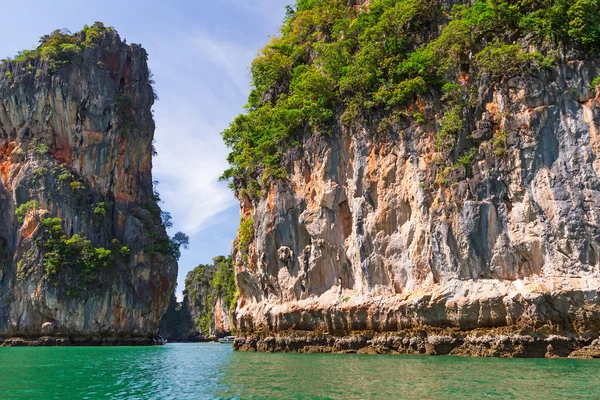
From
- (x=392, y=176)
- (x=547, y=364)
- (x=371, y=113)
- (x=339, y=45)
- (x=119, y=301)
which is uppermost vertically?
(x=339, y=45)

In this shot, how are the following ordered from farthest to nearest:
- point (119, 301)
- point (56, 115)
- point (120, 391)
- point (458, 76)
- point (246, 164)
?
point (56, 115) < point (119, 301) < point (246, 164) < point (458, 76) < point (120, 391)

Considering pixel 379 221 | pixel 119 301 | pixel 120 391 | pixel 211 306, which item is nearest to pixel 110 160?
pixel 119 301

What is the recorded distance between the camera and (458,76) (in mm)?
23938

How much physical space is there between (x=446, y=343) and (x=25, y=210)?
150 feet

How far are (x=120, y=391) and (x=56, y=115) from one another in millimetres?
50646

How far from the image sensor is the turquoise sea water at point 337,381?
11703 mm

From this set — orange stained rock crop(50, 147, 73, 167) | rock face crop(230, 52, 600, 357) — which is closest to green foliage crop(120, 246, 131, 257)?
orange stained rock crop(50, 147, 73, 167)

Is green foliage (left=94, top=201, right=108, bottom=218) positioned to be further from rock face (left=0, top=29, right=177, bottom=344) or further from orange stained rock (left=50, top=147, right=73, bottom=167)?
orange stained rock (left=50, top=147, right=73, bottom=167)

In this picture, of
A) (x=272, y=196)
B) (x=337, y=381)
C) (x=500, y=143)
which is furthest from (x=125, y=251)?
(x=337, y=381)

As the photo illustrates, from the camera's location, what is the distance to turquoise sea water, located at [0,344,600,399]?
11703mm

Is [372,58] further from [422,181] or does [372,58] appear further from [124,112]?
[124,112]

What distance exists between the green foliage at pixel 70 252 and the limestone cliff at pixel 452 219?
→ 93.0 ft

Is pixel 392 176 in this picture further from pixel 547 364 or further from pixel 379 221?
pixel 547 364

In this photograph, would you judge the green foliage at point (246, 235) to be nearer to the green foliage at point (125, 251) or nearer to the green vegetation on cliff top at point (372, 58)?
the green vegetation on cliff top at point (372, 58)
